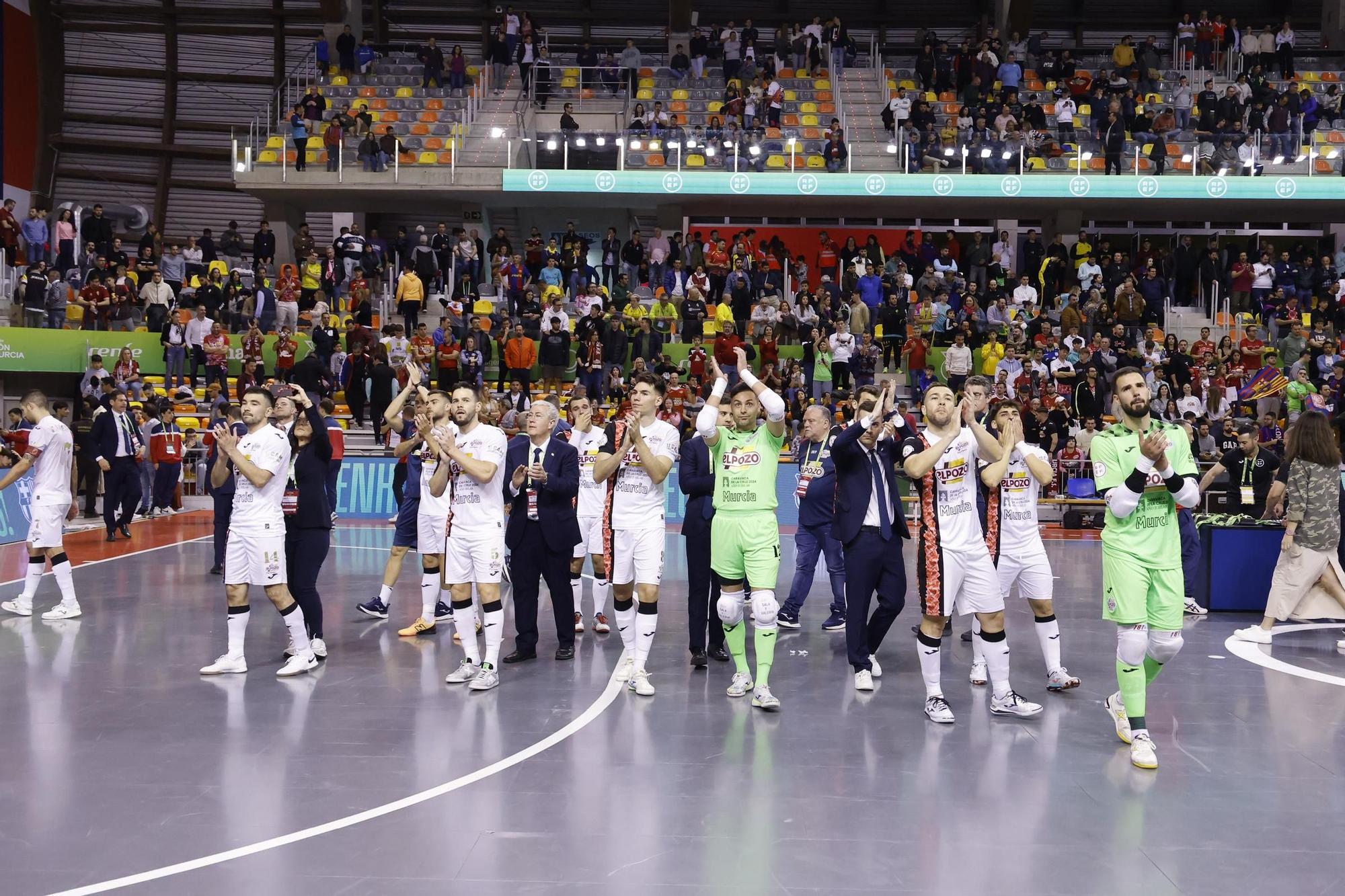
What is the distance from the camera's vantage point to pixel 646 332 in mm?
23984

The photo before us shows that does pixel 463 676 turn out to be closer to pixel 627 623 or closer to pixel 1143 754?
pixel 627 623

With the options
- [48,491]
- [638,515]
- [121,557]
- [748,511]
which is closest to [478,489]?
[638,515]

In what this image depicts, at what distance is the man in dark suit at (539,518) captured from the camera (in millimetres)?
9094

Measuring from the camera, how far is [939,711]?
303 inches

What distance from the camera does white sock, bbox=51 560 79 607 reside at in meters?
11.0

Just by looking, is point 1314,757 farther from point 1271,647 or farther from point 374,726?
point 374,726

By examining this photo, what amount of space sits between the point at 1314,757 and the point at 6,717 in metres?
8.24

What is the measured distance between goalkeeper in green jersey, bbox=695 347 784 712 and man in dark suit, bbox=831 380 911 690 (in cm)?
65

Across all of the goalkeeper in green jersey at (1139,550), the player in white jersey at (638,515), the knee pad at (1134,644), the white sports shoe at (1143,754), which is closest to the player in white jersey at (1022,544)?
the goalkeeper in green jersey at (1139,550)

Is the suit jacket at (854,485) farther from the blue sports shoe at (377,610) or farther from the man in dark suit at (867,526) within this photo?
the blue sports shoe at (377,610)

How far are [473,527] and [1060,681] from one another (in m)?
4.43

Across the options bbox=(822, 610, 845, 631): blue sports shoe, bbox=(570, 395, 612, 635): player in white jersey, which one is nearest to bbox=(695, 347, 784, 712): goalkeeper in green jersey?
bbox=(570, 395, 612, 635): player in white jersey

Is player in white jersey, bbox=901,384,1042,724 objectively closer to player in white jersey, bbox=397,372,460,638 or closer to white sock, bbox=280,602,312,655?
player in white jersey, bbox=397,372,460,638

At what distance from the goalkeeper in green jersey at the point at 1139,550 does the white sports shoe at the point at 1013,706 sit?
0.89 metres
